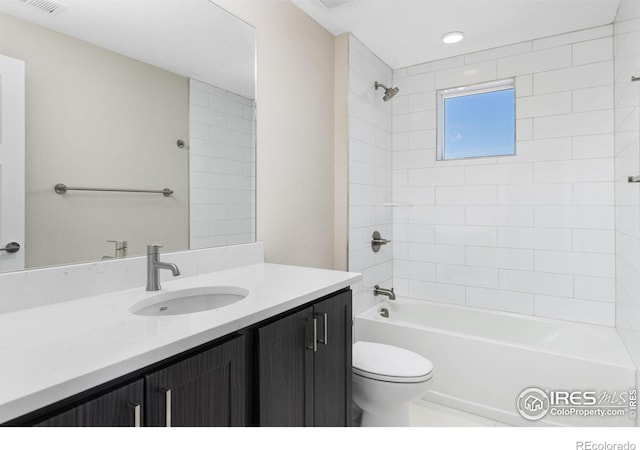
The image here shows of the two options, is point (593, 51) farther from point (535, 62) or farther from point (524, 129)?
point (524, 129)

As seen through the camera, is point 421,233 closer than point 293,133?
No

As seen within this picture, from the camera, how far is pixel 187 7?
163 centimetres

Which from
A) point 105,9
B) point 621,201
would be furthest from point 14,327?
point 621,201

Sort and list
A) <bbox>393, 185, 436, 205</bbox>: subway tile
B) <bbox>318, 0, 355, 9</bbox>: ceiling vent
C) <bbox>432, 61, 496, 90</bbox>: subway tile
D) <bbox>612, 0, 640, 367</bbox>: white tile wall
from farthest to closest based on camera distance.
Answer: <bbox>393, 185, 436, 205</bbox>: subway tile
<bbox>432, 61, 496, 90</bbox>: subway tile
<bbox>318, 0, 355, 9</bbox>: ceiling vent
<bbox>612, 0, 640, 367</bbox>: white tile wall

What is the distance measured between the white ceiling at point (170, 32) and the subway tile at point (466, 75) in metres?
A: 1.72

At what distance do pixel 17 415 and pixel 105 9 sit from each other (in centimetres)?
136

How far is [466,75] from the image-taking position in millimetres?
2906

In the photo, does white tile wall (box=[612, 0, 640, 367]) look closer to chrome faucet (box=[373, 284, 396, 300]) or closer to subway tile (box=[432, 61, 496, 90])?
subway tile (box=[432, 61, 496, 90])

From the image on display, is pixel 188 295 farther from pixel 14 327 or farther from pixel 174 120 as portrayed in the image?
pixel 174 120

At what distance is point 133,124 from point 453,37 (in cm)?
221

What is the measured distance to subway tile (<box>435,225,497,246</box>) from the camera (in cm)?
286

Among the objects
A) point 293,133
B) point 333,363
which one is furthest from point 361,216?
point 333,363

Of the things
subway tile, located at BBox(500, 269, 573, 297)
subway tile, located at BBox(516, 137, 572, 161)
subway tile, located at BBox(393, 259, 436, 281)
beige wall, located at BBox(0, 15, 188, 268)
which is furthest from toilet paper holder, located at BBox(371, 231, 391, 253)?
beige wall, located at BBox(0, 15, 188, 268)

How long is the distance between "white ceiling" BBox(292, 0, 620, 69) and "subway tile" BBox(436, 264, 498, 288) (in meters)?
1.67
